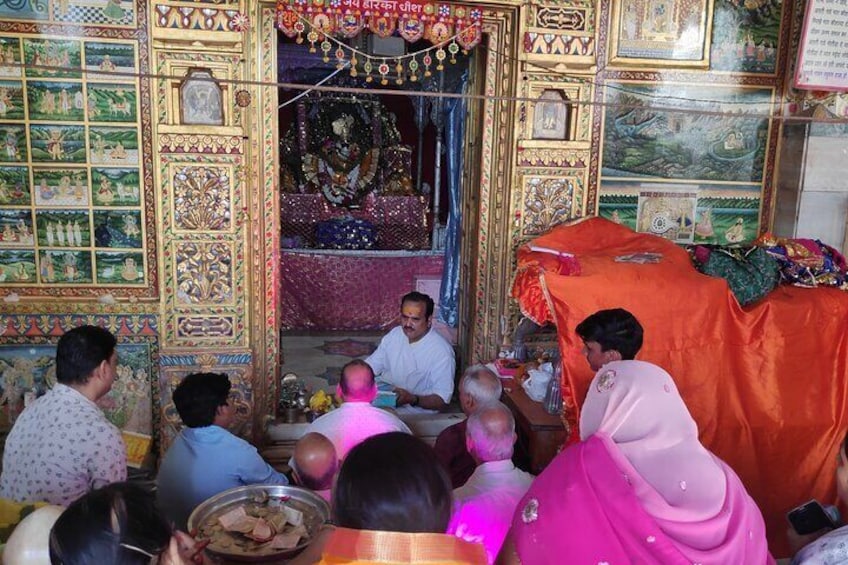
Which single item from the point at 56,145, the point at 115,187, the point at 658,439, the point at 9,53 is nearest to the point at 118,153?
the point at 115,187

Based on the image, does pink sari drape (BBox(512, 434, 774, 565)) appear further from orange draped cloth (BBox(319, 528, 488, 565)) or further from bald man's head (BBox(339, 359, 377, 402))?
bald man's head (BBox(339, 359, 377, 402))

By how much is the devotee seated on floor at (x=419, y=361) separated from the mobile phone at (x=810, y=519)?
2.26 metres

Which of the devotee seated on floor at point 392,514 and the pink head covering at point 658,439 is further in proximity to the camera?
the pink head covering at point 658,439

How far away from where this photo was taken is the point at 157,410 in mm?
4535

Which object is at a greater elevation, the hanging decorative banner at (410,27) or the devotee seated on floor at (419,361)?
the hanging decorative banner at (410,27)

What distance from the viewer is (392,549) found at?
53.1 inches

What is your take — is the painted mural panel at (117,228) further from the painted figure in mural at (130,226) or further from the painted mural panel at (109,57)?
the painted mural panel at (109,57)

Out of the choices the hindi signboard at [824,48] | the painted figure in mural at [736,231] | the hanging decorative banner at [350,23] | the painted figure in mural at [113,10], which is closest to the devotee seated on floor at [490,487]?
the hanging decorative banner at [350,23]

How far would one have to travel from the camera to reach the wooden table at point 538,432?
11.8 ft

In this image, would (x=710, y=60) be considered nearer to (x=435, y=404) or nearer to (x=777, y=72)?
(x=777, y=72)

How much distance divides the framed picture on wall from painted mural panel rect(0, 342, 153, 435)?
12.6ft

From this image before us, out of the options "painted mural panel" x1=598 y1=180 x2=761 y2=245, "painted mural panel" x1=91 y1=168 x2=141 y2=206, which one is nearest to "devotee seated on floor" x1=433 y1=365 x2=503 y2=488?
"painted mural panel" x1=598 y1=180 x2=761 y2=245

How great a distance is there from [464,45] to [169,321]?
8.83ft

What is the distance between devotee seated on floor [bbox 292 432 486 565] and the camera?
4.43 ft
